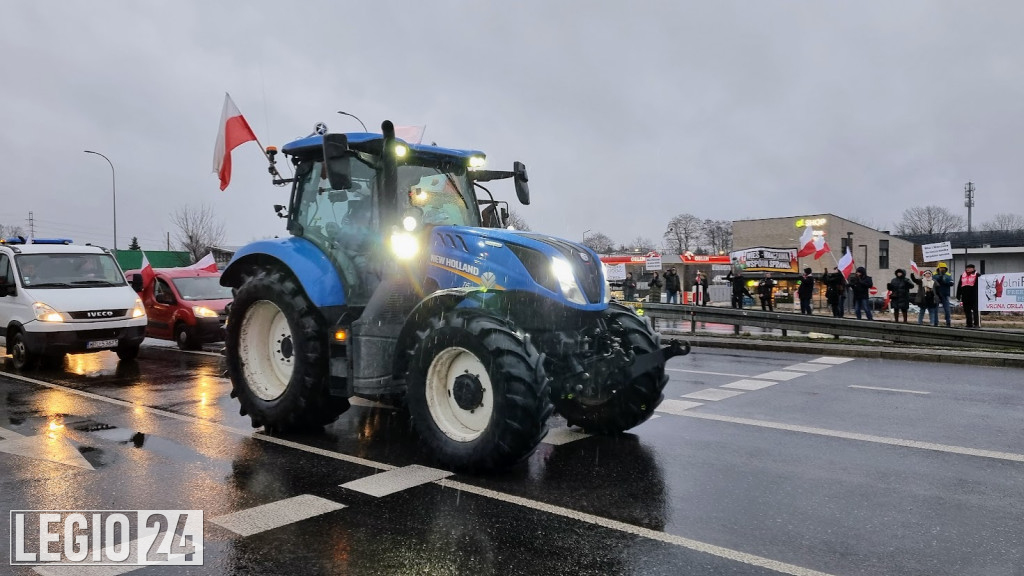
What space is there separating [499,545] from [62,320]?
10002 millimetres

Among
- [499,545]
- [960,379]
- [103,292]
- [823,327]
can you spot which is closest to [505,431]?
[499,545]

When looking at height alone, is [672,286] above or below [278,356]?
above

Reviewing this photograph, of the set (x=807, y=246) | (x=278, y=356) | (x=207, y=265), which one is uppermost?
(x=807, y=246)

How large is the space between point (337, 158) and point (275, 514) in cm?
281

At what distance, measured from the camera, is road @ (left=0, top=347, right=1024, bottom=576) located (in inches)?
160

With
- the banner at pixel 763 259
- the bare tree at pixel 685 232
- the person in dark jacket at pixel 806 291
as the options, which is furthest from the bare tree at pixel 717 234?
the person in dark jacket at pixel 806 291

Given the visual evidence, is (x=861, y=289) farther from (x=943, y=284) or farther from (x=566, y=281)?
(x=566, y=281)

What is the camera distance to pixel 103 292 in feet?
39.6

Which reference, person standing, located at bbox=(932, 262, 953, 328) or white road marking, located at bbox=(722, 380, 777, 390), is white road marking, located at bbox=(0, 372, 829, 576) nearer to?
white road marking, located at bbox=(722, 380, 777, 390)

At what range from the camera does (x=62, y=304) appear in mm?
11422

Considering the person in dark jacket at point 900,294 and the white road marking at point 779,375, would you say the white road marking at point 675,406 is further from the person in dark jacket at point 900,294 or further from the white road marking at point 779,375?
the person in dark jacket at point 900,294

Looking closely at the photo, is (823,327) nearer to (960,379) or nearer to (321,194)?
(960,379)

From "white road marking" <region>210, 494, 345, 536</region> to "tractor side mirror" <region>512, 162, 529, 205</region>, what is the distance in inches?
152

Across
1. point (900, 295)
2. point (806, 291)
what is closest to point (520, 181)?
point (900, 295)
